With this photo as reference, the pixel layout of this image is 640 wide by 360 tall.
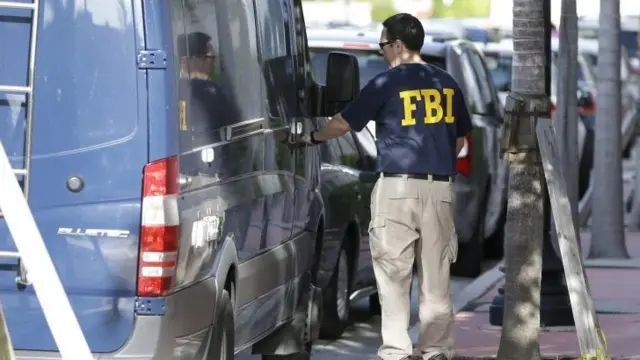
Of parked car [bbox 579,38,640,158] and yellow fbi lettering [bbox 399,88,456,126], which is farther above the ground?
yellow fbi lettering [bbox 399,88,456,126]

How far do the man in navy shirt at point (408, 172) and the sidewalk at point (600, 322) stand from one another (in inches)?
48.6

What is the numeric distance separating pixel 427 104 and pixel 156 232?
268 cm

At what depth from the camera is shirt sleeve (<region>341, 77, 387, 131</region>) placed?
848 centimetres

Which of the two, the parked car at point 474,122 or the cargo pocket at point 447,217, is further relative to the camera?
the parked car at point 474,122

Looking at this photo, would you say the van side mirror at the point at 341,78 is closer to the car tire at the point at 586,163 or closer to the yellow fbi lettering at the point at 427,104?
the yellow fbi lettering at the point at 427,104

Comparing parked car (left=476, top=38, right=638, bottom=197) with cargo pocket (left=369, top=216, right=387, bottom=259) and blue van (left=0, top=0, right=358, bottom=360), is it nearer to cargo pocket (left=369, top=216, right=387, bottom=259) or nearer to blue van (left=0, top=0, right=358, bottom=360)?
cargo pocket (left=369, top=216, right=387, bottom=259)

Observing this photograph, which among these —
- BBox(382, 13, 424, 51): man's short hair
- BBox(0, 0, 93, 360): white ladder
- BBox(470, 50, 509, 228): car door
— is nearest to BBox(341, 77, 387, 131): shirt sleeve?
BBox(382, 13, 424, 51): man's short hair

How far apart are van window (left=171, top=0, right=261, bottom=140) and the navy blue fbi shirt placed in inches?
31.4

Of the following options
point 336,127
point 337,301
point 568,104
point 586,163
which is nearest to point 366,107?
point 336,127

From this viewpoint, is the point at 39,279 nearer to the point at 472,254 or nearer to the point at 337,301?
the point at 337,301

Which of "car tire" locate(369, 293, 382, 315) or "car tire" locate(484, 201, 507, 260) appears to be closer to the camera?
"car tire" locate(369, 293, 382, 315)

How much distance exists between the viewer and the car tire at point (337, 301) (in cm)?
1041

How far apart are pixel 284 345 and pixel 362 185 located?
2.55 meters

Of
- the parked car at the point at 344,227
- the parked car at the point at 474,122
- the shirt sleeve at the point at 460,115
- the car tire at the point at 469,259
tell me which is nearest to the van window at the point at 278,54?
the shirt sleeve at the point at 460,115
